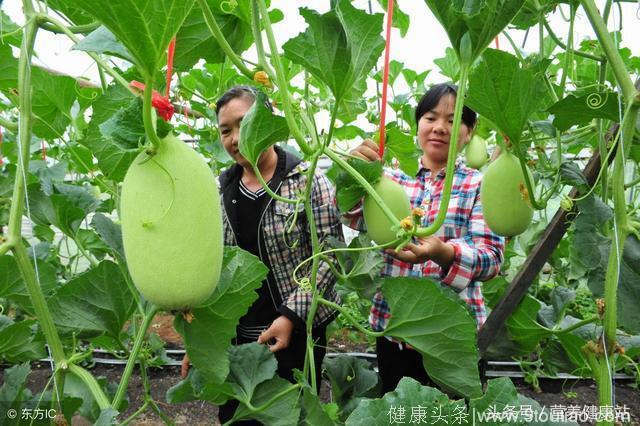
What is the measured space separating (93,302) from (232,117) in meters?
0.60

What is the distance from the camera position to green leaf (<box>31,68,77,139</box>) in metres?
0.92

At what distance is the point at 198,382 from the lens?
96 centimetres

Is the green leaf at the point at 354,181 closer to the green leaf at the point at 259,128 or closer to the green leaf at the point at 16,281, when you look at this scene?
the green leaf at the point at 259,128

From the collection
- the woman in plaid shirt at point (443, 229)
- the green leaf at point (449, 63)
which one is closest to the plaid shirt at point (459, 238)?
the woman in plaid shirt at point (443, 229)

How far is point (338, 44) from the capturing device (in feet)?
2.01

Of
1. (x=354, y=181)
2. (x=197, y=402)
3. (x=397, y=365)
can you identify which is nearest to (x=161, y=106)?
(x=354, y=181)

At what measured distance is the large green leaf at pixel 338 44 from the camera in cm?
59

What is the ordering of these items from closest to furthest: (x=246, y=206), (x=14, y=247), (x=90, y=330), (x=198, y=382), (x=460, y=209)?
1. (x=14, y=247)
2. (x=90, y=330)
3. (x=198, y=382)
4. (x=460, y=209)
5. (x=246, y=206)

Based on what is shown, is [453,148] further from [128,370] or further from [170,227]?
[128,370]

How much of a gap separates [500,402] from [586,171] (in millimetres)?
475

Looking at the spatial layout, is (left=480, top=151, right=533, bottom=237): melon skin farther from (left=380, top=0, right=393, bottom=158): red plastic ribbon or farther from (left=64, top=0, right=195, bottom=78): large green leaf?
(left=64, top=0, right=195, bottom=78): large green leaf

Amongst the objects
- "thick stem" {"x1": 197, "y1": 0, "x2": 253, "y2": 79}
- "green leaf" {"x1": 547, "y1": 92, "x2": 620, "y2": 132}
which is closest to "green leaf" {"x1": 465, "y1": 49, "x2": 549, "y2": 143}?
"green leaf" {"x1": 547, "y1": 92, "x2": 620, "y2": 132}

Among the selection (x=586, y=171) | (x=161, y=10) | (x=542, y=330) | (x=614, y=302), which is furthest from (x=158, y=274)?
(x=542, y=330)

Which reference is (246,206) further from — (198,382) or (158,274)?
(158,274)
